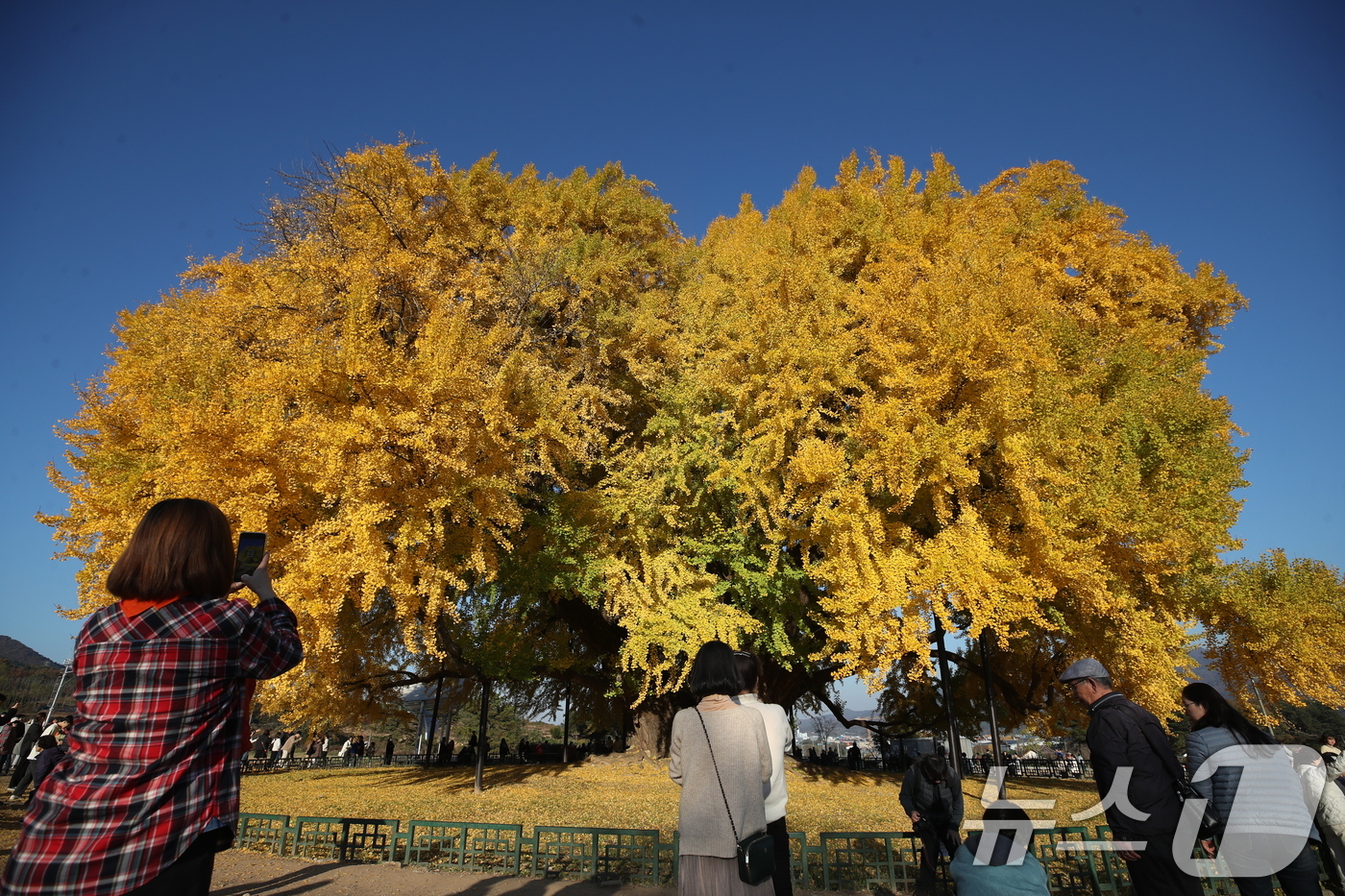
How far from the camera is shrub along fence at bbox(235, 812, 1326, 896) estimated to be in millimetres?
5949

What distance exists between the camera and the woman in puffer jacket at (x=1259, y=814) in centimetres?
340

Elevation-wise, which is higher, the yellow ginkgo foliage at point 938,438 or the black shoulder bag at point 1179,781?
the yellow ginkgo foliage at point 938,438

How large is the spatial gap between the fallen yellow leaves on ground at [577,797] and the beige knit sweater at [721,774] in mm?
6379

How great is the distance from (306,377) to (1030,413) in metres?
Answer: 9.49

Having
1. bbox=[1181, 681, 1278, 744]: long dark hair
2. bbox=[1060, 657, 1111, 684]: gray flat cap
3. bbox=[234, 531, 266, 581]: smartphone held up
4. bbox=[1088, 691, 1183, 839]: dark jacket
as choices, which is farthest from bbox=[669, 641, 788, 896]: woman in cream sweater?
bbox=[1181, 681, 1278, 744]: long dark hair

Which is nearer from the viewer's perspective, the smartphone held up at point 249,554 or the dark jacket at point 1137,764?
the smartphone held up at point 249,554

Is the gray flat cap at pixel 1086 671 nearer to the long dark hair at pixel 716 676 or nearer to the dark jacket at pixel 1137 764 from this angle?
the dark jacket at pixel 1137 764

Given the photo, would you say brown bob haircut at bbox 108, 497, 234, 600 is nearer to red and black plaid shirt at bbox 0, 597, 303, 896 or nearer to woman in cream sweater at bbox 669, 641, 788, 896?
red and black plaid shirt at bbox 0, 597, 303, 896

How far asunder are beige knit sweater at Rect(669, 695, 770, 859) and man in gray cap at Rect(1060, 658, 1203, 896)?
1.84 m

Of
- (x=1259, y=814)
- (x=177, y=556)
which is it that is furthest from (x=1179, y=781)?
(x=177, y=556)

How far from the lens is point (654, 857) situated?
6.09 m

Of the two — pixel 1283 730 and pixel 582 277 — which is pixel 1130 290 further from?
pixel 1283 730

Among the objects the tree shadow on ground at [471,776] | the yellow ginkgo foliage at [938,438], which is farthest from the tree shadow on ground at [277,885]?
the tree shadow on ground at [471,776]

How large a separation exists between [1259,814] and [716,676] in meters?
3.24
